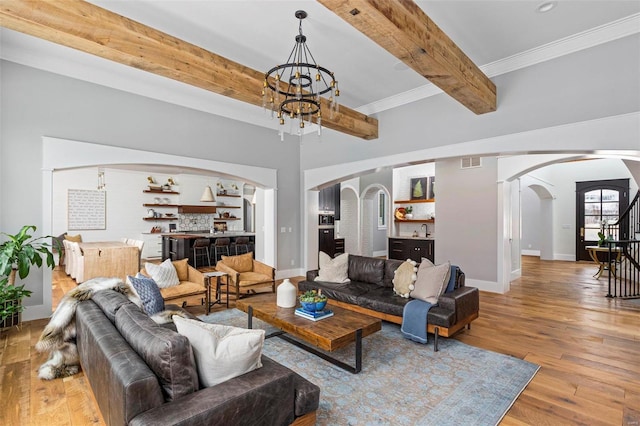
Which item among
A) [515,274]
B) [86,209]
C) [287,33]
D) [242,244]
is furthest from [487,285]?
[86,209]

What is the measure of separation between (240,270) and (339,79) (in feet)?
11.5

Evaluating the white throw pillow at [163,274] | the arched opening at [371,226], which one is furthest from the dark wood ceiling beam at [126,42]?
the arched opening at [371,226]

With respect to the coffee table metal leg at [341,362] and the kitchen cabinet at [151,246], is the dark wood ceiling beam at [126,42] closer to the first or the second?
the coffee table metal leg at [341,362]

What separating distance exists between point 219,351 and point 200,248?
7597mm

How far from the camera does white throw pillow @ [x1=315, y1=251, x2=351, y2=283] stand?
486cm

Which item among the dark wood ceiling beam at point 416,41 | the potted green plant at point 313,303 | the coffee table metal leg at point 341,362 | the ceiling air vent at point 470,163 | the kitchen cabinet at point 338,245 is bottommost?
the coffee table metal leg at point 341,362

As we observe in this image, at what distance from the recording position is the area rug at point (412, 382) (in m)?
2.31

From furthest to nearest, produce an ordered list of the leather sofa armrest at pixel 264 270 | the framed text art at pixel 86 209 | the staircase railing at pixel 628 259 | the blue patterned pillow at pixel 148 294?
the framed text art at pixel 86 209 < the staircase railing at pixel 628 259 < the leather sofa armrest at pixel 264 270 < the blue patterned pillow at pixel 148 294

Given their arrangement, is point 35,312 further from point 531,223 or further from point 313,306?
point 531,223

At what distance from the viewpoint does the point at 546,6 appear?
312cm

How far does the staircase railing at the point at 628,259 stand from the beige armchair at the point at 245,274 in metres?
5.87

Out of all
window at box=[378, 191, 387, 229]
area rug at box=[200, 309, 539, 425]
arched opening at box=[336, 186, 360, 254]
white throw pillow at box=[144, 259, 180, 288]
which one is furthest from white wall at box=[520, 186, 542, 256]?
white throw pillow at box=[144, 259, 180, 288]

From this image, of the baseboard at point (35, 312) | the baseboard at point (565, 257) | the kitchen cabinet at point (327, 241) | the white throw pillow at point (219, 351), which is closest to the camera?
the white throw pillow at point (219, 351)

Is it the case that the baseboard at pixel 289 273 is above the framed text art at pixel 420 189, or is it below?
below
